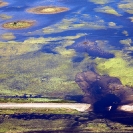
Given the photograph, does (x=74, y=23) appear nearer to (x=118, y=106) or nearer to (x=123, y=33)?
(x=123, y=33)

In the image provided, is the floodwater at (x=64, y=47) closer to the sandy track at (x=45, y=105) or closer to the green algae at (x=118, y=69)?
Answer: the green algae at (x=118, y=69)

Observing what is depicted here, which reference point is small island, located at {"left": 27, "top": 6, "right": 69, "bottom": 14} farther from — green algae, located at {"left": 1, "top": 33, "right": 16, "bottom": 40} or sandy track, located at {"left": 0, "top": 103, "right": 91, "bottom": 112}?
sandy track, located at {"left": 0, "top": 103, "right": 91, "bottom": 112}

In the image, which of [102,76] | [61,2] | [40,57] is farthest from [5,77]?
[61,2]

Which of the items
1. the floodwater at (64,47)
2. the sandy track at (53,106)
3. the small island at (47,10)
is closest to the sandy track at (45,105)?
the sandy track at (53,106)

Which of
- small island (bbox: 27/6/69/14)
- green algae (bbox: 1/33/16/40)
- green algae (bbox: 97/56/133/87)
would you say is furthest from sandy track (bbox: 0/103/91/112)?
small island (bbox: 27/6/69/14)

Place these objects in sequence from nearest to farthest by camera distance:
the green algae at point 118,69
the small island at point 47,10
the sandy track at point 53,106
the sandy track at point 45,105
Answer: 1. the sandy track at point 53,106
2. the sandy track at point 45,105
3. the green algae at point 118,69
4. the small island at point 47,10

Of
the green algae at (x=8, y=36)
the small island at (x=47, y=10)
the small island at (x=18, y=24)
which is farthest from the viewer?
the small island at (x=47, y=10)
